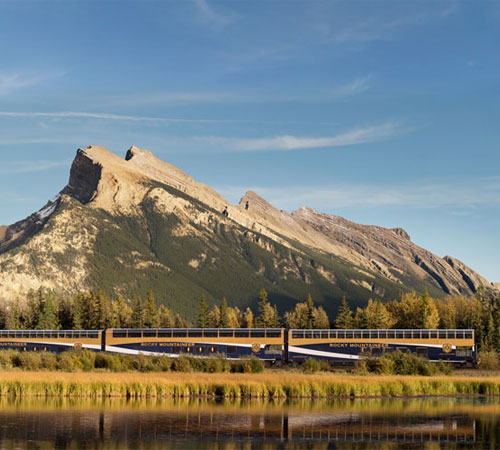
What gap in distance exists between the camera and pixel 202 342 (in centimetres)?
9994

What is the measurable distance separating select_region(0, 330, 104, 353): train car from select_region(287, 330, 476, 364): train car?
29.5m

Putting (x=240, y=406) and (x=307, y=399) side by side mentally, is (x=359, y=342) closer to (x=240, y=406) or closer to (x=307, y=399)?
(x=307, y=399)

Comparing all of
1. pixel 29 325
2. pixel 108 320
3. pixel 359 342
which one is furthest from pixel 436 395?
pixel 29 325

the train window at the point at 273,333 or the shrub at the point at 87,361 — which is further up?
the train window at the point at 273,333

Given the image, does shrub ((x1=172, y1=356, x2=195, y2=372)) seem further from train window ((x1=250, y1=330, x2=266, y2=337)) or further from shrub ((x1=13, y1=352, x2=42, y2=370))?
train window ((x1=250, y1=330, x2=266, y2=337))

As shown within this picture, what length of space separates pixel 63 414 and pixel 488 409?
2979cm

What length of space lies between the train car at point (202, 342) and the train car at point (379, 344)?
8.68ft

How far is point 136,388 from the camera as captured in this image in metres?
57.7

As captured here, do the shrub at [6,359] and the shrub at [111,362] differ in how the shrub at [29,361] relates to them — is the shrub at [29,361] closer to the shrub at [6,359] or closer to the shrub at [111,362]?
the shrub at [6,359]

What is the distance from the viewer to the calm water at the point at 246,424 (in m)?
38.7

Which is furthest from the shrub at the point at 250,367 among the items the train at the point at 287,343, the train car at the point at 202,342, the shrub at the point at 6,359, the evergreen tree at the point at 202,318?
the evergreen tree at the point at 202,318

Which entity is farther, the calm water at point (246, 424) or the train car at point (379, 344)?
the train car at point (379, 344)

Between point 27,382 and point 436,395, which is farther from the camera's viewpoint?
point 436,395

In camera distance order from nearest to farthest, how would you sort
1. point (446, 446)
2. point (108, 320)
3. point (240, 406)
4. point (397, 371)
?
point (446, 446) < point (240, 406) < point (397, 371) < point (108, 320)
